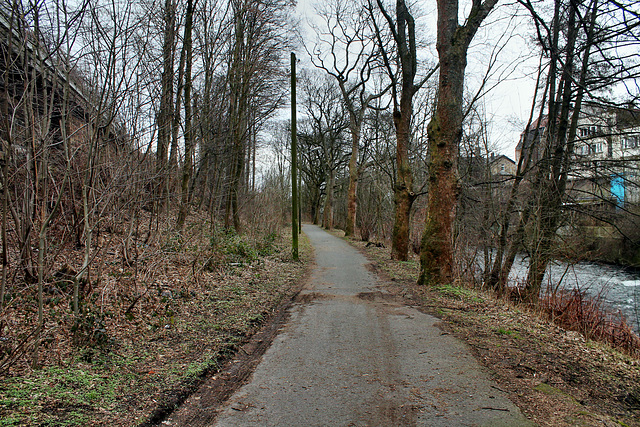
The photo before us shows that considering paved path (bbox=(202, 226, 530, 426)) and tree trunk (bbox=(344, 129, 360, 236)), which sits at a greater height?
tree trunk (bbox=(344, 129, 360, 236))

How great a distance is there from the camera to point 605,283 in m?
12.8

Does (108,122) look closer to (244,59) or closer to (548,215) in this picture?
(548,215)

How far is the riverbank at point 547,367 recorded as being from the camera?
3221mm

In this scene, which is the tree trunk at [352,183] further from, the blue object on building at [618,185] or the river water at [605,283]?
the blue object on building at [618,185]

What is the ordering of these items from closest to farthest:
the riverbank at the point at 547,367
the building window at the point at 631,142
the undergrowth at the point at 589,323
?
1. the riverbank at the point at 547,367
2. the undergrowth at the point at 589,323
3. the building window at the point at 631,142

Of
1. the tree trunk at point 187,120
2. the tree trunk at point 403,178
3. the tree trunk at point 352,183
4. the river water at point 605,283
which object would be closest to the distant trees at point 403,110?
the tree trunk at point 403,178

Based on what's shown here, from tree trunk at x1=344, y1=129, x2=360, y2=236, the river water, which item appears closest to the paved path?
the river water

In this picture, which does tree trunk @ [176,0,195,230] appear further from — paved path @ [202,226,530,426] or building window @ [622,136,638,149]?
building window @ [622,136,638,149]

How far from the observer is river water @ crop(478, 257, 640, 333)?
10883mm

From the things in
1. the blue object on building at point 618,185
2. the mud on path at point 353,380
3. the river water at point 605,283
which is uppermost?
the blue object on building at point 618,185

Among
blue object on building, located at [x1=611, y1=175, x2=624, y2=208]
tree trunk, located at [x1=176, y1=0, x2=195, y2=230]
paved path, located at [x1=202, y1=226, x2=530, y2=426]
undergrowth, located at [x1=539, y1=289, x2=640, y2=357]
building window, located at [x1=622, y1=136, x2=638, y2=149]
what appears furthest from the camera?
tree trunk, located at [x1=176, y1=0, x2=195, y2=230]

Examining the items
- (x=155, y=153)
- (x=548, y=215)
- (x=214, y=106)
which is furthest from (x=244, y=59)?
(x=548, y=215)

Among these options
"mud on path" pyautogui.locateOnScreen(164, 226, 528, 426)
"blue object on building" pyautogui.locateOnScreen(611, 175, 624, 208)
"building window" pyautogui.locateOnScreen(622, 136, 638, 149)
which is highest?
"building window" pyautogui.locateOnScreen(622, 136, 638, 149)

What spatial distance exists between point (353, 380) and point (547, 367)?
6.66 ft
